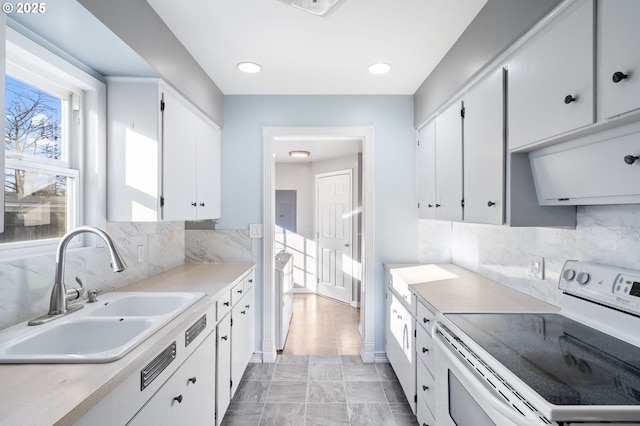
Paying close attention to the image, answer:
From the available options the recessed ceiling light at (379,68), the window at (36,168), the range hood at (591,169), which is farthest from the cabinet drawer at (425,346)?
the window at (36,168)

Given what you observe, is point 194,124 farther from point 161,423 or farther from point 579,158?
point 579,158

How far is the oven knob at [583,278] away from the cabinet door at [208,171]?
230 cm

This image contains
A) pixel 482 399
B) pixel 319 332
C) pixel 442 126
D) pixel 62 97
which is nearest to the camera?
pixel 482 399

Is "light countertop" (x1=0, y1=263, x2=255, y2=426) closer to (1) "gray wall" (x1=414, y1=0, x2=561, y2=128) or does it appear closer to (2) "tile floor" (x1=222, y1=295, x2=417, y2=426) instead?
(2) "tile floor" (x1=222, y1=295, x2=417, y2=426)

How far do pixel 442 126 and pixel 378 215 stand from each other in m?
0.93

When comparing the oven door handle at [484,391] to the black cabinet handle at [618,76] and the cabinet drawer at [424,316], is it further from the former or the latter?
the black cabinet handle at [618,76]

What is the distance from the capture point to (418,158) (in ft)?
9.00

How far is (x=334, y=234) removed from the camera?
4.98 m

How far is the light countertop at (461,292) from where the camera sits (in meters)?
1.57

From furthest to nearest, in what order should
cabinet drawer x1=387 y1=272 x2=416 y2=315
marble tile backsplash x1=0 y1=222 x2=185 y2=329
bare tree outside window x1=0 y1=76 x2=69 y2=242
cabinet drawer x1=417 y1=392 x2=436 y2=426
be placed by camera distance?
cabinet drawer x1=387 y1=272 x2=416 y2=315 → cabinet drawer x1=417 y1=392 x2=436 y2=426 → bare tree outside window x1=0 y1=76 x2=69 y2=242 → marble tile backsplash x1=0 y1=222 x2=185 y2=329

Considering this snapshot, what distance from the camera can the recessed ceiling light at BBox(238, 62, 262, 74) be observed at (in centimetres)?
223

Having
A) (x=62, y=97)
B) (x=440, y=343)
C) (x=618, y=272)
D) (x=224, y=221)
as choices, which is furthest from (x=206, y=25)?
(x=618, y=272)

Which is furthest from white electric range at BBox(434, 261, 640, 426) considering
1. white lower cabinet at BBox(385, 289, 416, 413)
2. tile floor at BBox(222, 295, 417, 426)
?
tile floor at BBox(222, 295, 417, 426)

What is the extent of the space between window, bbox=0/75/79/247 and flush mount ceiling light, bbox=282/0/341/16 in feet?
4.27
